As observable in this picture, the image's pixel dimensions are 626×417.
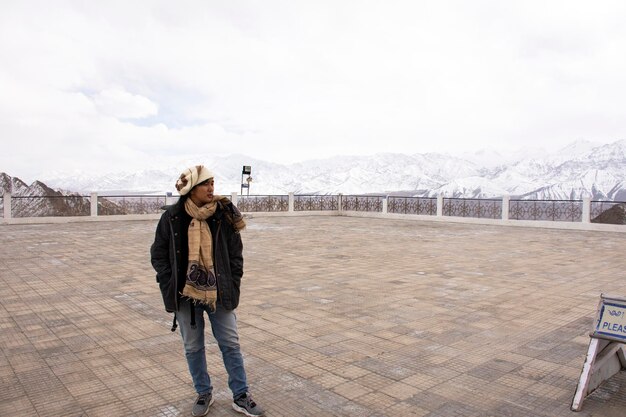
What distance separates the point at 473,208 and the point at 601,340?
17875 mm

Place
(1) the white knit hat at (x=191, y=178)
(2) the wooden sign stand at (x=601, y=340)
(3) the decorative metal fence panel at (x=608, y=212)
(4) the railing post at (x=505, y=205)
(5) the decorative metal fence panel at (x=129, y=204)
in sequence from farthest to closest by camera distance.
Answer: (5) the decorative metal fence panel at (x=129, y=204), (4) the railing post at (x=505, y=205), (3) the decorative metal fence panel at (x=608, y=212), (2) the wooden sign stand at (x=601, y=340), (1) the white knit hat at (x=191, y=178)

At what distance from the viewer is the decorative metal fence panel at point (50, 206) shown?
18.6 metres

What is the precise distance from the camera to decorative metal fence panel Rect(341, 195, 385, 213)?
24.5 metres

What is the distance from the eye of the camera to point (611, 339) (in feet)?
11.0

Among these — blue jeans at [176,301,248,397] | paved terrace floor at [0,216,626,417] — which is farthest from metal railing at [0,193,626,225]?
Result: blue jeans at [176,301,248,397]

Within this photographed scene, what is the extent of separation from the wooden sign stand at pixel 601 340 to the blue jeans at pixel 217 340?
2.29 m

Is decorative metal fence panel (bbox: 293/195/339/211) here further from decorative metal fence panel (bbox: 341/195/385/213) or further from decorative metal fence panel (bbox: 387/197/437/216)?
decorative metal fence panel (bbox: 387/197/437/216)

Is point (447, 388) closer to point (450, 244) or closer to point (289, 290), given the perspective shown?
point (289, 290)

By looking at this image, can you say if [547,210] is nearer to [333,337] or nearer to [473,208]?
[473,208]

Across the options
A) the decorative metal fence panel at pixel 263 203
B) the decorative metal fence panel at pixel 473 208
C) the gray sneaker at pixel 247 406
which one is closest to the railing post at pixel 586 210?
the decorative metal fence panel at pixel 473 208

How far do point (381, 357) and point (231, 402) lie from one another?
1.47 meters

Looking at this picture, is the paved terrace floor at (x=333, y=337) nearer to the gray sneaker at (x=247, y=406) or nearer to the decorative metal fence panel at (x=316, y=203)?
the gray sneaker at (x=247, y=406)

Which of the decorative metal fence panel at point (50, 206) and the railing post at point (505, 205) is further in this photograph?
the railing post at point (505, 205)

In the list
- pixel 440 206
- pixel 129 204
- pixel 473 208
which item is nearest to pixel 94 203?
pixel 129 204
